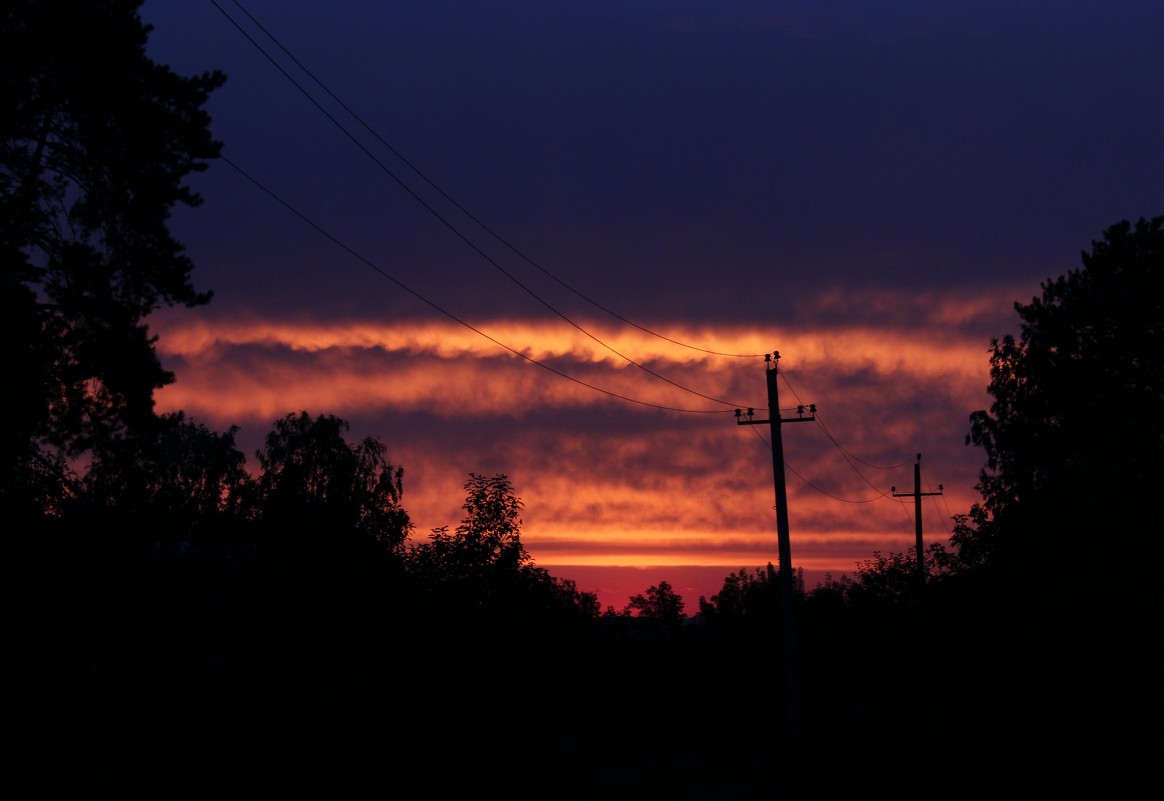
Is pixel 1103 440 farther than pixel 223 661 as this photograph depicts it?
Yes

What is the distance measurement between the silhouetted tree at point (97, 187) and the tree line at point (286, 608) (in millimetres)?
51

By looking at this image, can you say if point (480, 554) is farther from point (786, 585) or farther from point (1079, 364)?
point (1079, 364)

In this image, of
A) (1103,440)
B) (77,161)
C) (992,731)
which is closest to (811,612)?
(1103,440)

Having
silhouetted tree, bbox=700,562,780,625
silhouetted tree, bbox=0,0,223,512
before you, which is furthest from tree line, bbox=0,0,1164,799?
silhouetted tree, bbox=700,562,780,625

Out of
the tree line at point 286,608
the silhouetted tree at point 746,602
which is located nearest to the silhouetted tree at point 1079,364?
the silhouetted tree at point 746,602

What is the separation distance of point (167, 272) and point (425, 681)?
10369 millimetres

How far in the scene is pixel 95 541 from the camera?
1348 centimetres

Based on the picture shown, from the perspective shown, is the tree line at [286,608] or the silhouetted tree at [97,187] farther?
the silhouetted tree at [97,187]

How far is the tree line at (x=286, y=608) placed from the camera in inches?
509

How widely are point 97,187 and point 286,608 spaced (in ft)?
32.5

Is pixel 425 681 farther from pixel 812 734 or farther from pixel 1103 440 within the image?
pixel 812 734

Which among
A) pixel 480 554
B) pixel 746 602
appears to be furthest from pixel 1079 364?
pixel 480 554

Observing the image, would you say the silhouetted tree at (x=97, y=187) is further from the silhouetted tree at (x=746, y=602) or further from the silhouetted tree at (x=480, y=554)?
the silhouetted tree at (x=746, y=602)

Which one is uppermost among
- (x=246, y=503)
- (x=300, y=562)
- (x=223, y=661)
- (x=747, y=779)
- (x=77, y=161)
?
(x=77, y=161)
